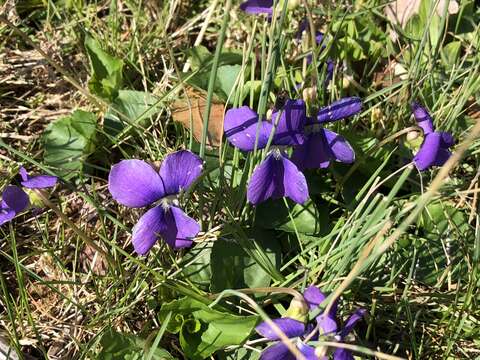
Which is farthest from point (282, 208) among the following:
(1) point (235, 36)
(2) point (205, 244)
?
(1) point (235, 36)

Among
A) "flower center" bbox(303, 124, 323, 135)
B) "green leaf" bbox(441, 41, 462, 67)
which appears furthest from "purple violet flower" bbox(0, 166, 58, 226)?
"green leaf" bbox(441, 41, 462, 67)

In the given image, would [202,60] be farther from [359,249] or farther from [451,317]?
[451,317]

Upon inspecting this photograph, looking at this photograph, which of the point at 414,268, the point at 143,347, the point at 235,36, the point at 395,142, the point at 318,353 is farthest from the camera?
the point at 235,36

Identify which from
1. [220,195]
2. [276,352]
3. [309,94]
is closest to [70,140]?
[220,195]

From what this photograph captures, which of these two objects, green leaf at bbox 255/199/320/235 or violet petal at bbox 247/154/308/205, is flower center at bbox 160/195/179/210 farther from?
green leaf at bbox 255/199/320/235

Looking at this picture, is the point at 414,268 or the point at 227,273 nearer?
the point at 227,273

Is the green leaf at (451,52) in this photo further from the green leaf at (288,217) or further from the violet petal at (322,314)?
the violet petal at (322,314)

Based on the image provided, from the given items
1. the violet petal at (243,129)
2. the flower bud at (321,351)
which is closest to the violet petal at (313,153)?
the violet petal at (243,129)
